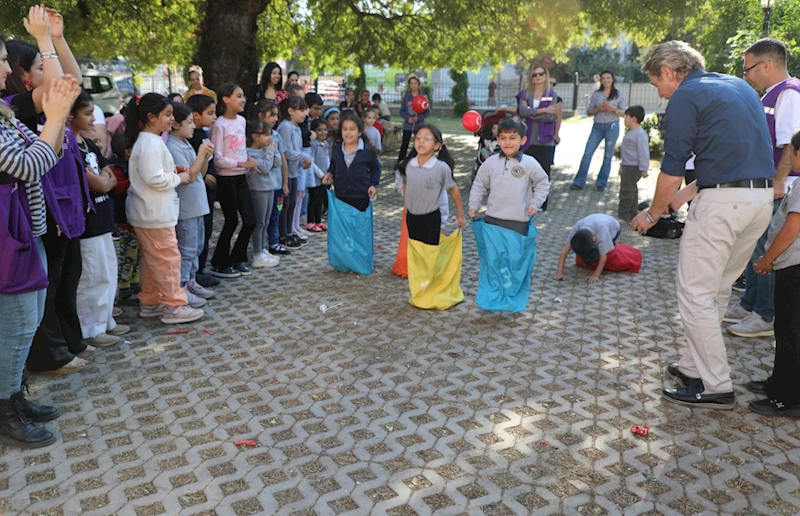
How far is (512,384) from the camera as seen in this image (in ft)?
14.5

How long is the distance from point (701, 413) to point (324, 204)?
657cm

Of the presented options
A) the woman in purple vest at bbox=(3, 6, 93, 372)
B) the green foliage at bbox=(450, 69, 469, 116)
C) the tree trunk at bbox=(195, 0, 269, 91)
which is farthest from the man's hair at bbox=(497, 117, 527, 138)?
the green foliage at bbox=(450, 69, 469, 116)

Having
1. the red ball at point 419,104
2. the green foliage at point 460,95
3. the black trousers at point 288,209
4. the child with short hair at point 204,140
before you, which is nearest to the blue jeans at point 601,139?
the red ball at point 419,104

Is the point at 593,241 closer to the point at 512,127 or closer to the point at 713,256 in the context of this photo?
the point at 512,127

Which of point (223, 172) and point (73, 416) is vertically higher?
point (223, 172)

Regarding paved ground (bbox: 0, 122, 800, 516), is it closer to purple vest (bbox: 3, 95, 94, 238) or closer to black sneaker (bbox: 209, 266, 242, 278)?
black sneaker (bbox: 209, 266, 242, 278)

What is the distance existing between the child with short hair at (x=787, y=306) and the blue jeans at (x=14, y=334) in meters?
4.19

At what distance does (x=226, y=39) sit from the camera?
11.1 metres

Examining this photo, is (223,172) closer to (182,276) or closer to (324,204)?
(182,276)

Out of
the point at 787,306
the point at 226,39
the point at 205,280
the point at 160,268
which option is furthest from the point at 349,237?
the point at 226,39

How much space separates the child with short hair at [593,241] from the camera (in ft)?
21.2

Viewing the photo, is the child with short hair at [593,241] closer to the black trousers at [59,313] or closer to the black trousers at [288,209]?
the black trousers at [288,209]

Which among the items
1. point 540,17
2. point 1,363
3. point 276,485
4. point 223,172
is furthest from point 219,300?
point 540,17

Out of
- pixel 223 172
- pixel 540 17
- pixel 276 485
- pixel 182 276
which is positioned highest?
pixel 540 17
